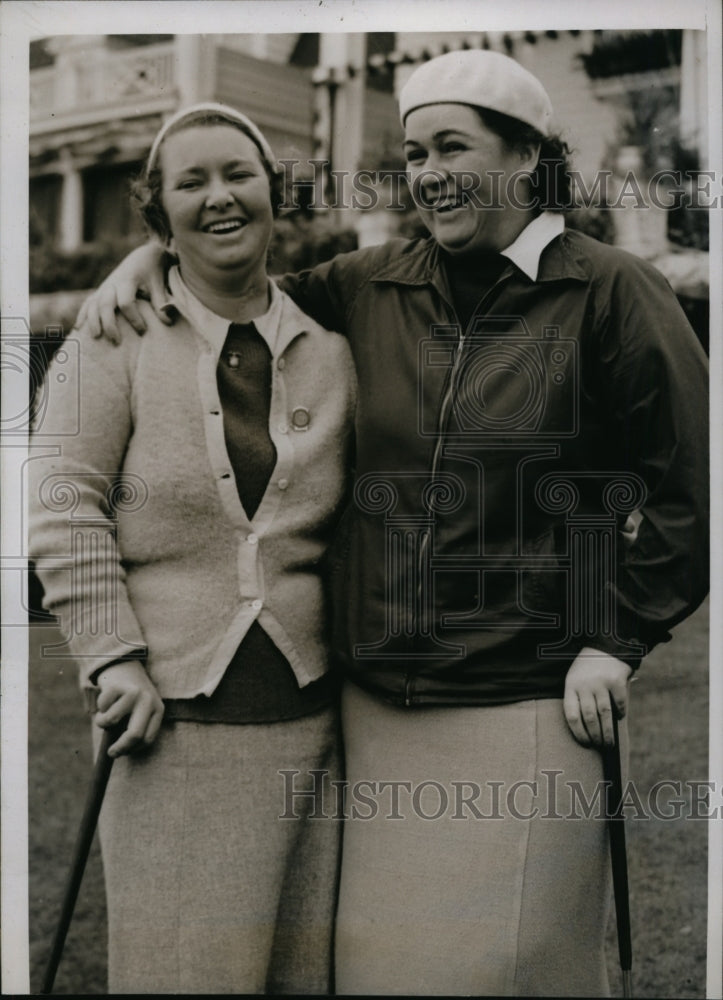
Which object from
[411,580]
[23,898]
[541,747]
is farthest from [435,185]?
[23,898]

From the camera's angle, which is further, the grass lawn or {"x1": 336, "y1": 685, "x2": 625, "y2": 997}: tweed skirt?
the grass lawn

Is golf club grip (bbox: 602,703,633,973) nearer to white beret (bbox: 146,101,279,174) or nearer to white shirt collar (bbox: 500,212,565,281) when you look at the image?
white shirt collar (bbox: 500,212,565,281)

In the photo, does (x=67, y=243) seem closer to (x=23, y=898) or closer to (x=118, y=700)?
(x=118, y=700)

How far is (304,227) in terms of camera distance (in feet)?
10.6

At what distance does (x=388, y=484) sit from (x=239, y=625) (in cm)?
47

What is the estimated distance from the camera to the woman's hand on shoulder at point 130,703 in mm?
3145

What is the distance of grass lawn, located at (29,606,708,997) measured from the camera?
3.24m

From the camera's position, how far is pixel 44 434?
320 centimetres

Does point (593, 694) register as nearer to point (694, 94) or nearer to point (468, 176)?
point (468, 176)

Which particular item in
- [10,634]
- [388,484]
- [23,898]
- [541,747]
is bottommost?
[23,898]

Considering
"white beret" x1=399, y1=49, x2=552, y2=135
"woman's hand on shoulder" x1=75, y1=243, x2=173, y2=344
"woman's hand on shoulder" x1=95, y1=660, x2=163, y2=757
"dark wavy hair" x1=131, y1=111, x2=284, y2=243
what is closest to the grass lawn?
"woman's hand on shoulder" x1=95, y1=660, x2=163, y2=757

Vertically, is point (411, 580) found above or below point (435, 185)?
below

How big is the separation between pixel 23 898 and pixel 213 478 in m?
1.14

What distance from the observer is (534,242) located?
3137 mm
